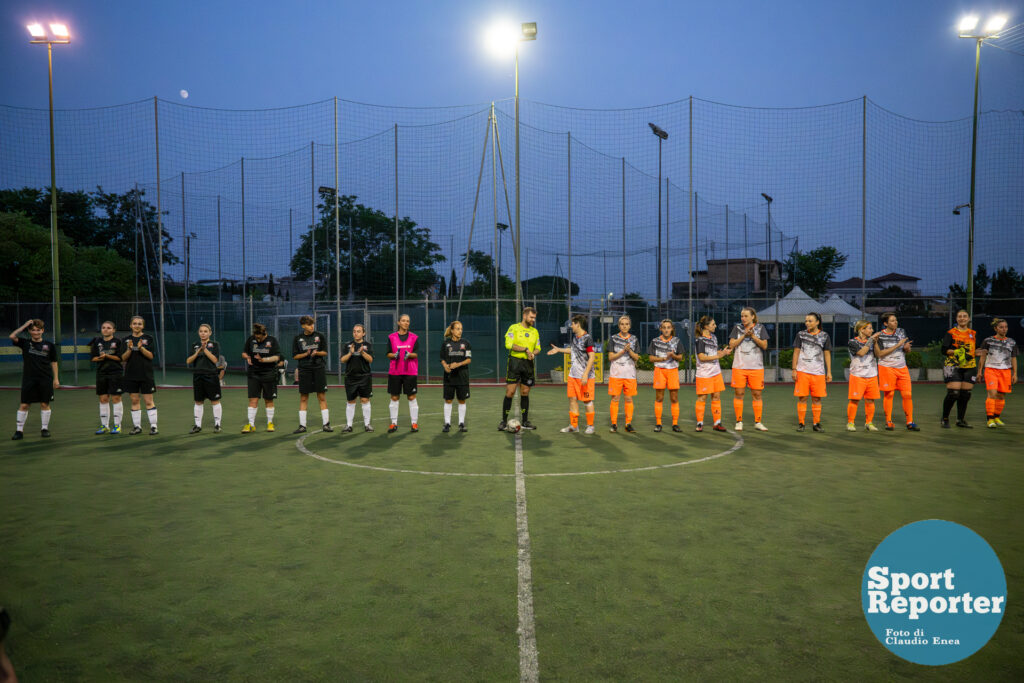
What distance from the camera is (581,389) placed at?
10.9 meters

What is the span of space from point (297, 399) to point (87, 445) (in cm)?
676

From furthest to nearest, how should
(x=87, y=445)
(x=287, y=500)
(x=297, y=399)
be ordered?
1. (x=297, y=399)
2. (x=87, y=445)
3. (x=287, y=500)

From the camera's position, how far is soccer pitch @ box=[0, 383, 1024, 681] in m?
3.49

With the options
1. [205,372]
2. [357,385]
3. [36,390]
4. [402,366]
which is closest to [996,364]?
[402,366]

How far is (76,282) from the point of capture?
35812 mm

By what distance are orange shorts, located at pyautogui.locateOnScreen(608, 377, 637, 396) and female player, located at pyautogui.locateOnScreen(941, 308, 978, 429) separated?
5440 mm

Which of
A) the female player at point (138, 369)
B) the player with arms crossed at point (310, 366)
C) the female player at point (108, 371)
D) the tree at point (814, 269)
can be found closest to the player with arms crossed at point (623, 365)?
the player with arms crossed at point (310, 366)

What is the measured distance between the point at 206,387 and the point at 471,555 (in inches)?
307

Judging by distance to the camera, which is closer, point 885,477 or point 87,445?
point 885,477

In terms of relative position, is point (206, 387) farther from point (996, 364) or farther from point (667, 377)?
point (996, 364)

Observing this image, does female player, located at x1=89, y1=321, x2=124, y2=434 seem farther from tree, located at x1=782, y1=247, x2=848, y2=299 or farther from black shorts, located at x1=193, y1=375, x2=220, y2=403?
tree, located at x1=782, y1=247, x2=848, y2=299

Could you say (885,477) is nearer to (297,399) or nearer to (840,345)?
(297,399)

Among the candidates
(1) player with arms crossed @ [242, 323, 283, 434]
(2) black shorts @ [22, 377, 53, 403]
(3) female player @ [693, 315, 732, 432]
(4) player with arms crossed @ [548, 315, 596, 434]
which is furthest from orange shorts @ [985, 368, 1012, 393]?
(2) black shorts @ [22, 377, 53, 403]

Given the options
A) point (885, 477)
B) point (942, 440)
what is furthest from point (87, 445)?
point (942, 440)
